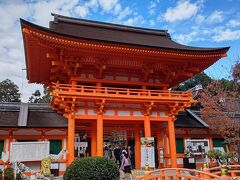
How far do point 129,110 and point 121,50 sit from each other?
401 centimetres

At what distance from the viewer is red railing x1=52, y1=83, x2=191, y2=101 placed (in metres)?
14.9

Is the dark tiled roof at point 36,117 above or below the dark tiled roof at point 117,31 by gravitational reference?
below

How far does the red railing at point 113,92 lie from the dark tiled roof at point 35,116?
2517 millimetres

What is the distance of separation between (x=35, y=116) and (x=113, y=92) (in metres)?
5.32

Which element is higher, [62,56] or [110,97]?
[62,56]

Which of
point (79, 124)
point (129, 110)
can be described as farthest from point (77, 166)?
point (79, 124)

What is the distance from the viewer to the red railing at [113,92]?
1489 centimetres

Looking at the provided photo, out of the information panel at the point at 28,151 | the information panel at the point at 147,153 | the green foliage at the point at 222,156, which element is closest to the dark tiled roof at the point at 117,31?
the information panel at the point at 147,153

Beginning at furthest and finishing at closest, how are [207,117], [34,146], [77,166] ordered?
[207,117]
[34,146]
[77,166]

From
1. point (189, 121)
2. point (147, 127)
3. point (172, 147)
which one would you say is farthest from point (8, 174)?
point (189, 121)

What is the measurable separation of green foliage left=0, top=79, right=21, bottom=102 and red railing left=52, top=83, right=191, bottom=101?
1675 inches

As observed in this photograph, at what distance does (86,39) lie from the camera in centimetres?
1439

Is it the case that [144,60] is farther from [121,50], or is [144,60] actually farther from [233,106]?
[233,106]

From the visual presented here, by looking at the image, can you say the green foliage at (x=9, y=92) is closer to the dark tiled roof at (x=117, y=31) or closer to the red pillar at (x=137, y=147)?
the dark tiled roof at (x=117, y=31)
